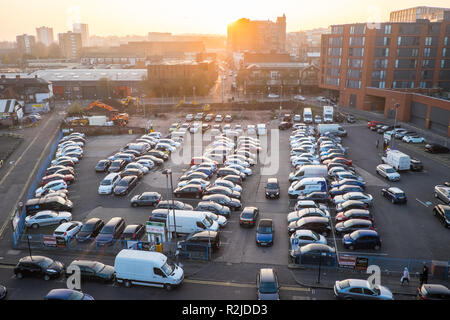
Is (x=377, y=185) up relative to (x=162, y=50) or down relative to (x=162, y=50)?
down

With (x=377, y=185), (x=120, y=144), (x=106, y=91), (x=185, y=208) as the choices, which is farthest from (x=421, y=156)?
(x=106, y=91)

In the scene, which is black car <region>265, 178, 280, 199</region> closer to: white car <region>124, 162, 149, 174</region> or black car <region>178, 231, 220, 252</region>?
black car <region>178, 231, 220, 252</region>

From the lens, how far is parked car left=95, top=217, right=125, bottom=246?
19516 millimetres

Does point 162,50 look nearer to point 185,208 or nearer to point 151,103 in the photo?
point 151,103

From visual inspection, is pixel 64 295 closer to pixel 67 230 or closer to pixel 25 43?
pixel 67 230

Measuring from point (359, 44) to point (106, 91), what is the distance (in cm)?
4693

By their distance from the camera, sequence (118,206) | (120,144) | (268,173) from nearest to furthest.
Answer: (118,206)
(268,173)
(120,144)

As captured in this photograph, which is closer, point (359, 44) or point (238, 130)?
point (238, 130)

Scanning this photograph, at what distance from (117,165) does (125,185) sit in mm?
5274

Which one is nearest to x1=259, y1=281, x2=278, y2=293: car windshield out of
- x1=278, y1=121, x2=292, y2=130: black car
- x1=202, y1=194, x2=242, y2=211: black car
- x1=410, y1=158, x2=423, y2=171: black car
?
x1=202, y1=194, x2=242, y2=211: black car

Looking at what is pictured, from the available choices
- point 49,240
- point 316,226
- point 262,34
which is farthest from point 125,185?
point 262,34

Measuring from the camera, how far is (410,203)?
2409cm

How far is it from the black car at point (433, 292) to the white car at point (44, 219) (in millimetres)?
19116

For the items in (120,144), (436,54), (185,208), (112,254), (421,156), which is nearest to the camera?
(112,254)
